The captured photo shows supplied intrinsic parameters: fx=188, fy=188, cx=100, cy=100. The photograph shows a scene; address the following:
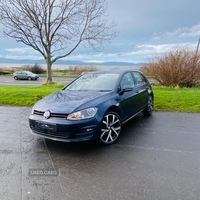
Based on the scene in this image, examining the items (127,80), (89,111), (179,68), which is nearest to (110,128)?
(89,111)

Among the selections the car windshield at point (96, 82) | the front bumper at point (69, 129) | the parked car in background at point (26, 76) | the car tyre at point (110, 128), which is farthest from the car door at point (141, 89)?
the parked car in background at point (26, 76)

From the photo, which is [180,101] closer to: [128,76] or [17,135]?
[128,76]

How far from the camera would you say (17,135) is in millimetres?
4438

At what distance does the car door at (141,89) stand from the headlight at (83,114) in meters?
1.99

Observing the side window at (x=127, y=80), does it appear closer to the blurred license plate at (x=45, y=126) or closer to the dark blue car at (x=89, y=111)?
the dark blue car at (x=89, y=111)

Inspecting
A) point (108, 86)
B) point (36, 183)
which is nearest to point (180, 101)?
point (108, 86)

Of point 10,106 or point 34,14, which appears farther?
point 34,14

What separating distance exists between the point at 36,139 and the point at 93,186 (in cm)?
212

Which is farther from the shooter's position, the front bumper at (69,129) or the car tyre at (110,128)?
the car tyre at (110,128)

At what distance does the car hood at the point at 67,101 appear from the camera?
3574 mm

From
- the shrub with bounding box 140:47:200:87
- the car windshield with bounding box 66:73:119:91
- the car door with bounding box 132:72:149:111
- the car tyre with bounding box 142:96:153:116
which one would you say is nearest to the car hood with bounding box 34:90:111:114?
the car windshield with bounding box 66:73:119:91

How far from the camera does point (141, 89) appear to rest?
5.54 metres

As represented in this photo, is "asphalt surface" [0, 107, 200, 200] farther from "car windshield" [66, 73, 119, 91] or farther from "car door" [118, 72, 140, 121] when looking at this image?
"car windshield" [66, 73, 119, 91]

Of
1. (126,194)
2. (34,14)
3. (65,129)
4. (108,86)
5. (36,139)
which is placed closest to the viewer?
(126,194)
